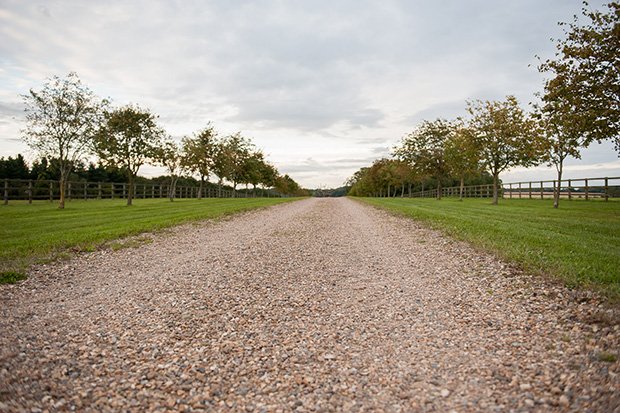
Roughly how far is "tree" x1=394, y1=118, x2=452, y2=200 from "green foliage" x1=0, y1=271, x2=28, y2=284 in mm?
39626

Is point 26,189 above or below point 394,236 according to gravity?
above

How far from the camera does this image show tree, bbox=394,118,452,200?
39875mm

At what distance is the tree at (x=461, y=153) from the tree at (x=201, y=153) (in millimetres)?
28729

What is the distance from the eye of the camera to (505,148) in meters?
29.6

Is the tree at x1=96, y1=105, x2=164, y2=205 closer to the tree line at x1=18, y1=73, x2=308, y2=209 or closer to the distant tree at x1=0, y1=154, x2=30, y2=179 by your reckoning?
the tree line at x1=18, y1=73, x2=308, y2=209

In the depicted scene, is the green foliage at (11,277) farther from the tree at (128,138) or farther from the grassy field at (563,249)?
the tree at (128,138)

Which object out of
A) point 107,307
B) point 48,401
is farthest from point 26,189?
point 48,401

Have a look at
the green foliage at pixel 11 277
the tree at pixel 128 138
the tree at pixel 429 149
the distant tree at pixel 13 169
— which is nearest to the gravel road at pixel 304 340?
the green foliage at pixel 11 277

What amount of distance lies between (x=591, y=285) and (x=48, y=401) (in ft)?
23.8

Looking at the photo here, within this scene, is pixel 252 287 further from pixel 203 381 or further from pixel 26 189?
pixel 26 189

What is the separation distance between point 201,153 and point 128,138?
1163 cm

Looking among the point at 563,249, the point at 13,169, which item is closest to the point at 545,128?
the point at 563,249

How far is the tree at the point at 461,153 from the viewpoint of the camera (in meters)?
30.4

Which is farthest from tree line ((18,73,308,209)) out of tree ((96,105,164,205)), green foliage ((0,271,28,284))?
green foliage ((0,271,28,284))
